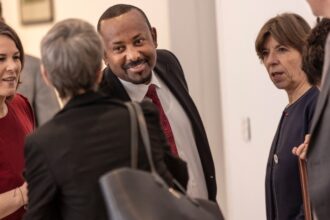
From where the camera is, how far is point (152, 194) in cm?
157

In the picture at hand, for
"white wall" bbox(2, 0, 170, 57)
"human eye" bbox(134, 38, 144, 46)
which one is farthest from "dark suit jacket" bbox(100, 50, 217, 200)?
"white wall" bbox(2, 0, 170, 57)

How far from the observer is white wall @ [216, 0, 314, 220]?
326 centimetres

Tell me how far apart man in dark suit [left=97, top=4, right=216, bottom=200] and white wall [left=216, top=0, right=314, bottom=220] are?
868 mm

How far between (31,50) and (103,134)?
2.78 metres

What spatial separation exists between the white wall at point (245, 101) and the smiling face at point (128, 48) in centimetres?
111

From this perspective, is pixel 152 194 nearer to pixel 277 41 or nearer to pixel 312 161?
pixel 312 161

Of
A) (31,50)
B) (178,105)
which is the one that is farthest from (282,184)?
(31,50)

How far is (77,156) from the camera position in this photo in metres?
1.60

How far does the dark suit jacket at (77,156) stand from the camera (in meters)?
1.60

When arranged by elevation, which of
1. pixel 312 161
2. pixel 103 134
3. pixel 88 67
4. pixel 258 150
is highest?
pixel 88 67

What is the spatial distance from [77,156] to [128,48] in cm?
74

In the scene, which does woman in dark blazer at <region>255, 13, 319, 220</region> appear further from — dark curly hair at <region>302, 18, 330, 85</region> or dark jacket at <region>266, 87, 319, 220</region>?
dark curly hair at <region>302, 18, 330, 85</region>

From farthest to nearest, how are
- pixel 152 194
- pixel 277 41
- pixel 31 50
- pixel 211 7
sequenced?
pixel 31 50 → pixel 211 7 → pixel 277 41 → pixel 152 194

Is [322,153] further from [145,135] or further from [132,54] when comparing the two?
[132,54]
